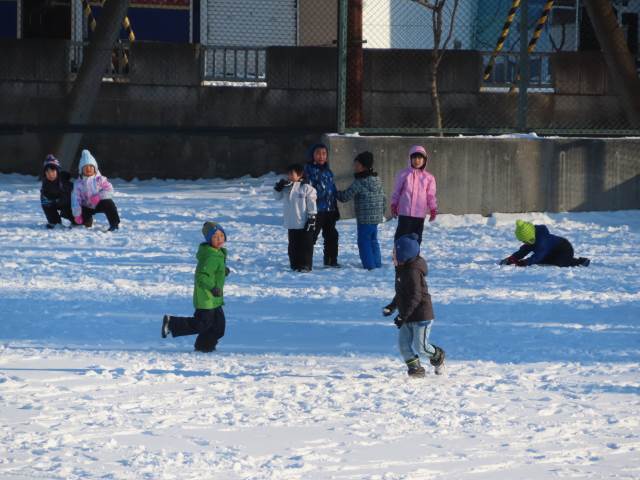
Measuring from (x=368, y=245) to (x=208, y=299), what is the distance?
171 inches

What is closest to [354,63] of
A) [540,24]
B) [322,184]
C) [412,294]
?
[322,184]

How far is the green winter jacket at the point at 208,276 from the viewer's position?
957 centimetres

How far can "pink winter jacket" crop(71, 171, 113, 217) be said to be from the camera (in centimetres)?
1691

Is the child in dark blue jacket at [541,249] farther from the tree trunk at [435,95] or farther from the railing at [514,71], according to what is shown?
the railing at [514,71]

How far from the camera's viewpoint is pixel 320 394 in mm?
8273

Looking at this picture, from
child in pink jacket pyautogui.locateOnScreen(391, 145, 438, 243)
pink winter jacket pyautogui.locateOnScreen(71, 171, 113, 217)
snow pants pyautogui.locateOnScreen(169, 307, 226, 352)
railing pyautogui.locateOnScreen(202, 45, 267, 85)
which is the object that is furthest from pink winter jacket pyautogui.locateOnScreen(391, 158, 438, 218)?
railing pyautogui.locateOnScreen(202, 45, 267, 85)

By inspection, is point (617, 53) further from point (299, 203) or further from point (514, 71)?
point (299, 203)

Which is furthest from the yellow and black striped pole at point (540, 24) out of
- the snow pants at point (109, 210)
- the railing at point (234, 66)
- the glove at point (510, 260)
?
the glove at point (510, 260)

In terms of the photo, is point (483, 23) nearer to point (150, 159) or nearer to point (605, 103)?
point (605, 103)

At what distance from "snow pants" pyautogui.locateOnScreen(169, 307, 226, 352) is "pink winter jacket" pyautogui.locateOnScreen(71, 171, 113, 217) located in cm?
742

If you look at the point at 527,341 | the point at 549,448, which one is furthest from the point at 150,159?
the point at 549,448

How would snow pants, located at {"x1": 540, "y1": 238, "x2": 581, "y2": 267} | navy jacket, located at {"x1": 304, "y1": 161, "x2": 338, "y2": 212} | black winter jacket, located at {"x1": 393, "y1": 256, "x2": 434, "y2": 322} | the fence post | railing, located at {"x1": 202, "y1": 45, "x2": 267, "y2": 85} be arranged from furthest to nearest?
railing, located at {"x1": 202, "y1": 45, "x2": 267, "y2": 85}, the fence post, navy jacket, located at {"x1": 304, "y1": 161, "x2": 338, "y2": 212}, snow pants, located at {"x1": 540, "y1": 238, "x2": 581, "y2": 267}, black winter jacket, located at {"x1": 393, "y1": 256, "x2": 434, "y2": 322}

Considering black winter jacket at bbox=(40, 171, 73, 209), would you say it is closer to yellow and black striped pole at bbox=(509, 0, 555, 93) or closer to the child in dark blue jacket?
the child in dark blue jacket

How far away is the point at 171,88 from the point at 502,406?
645 inches
